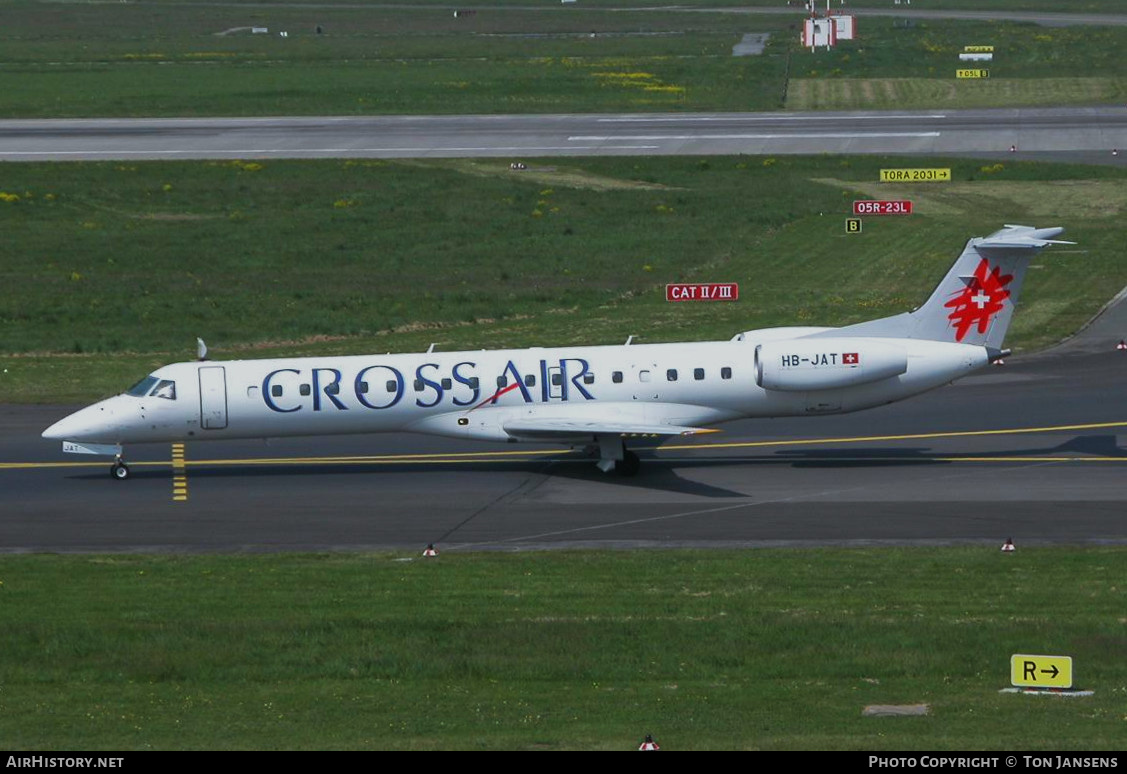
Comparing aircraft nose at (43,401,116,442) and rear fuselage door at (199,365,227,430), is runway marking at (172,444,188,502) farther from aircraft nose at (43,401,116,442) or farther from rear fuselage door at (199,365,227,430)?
aircraft nose at (43,401,116,442)

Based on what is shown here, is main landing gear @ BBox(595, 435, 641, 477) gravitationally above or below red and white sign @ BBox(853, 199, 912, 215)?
below

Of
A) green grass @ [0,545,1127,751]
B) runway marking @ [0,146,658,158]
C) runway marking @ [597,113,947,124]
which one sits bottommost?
green grass @ [0,545,1127,751]

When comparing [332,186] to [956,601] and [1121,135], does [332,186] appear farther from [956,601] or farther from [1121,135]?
[956,601]

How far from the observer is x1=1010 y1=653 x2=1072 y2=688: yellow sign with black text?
65.3 ft

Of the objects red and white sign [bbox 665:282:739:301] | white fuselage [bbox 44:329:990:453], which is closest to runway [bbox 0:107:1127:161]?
red and white sign [bbox 665:282:739:301]

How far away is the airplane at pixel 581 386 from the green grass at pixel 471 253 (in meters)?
8.73

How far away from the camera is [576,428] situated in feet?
115

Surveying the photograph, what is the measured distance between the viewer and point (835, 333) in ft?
120

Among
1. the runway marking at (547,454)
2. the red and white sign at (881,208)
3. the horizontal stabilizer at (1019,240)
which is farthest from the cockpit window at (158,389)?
the red and white sign at (881,208)

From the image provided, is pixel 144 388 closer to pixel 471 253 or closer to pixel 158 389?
pixel 158 389

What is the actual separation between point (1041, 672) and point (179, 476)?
22384 millimetres

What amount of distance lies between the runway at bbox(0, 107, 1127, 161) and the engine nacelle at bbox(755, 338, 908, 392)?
150 feet

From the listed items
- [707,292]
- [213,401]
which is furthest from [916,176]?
[213,401]
